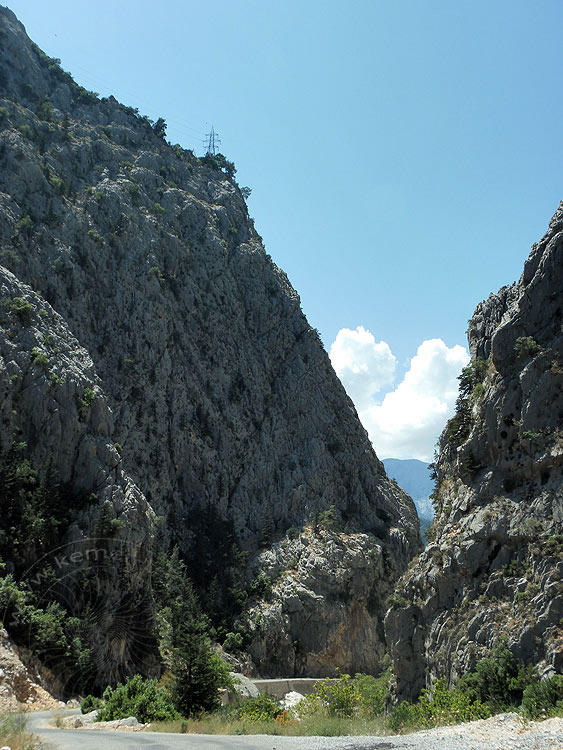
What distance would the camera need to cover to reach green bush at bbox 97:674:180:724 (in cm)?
1861

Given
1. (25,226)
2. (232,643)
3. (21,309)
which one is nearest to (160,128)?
(25,226)

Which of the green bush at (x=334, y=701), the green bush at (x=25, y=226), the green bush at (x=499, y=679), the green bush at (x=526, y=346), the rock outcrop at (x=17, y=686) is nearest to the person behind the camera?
the green bush at (x=334, y=701)

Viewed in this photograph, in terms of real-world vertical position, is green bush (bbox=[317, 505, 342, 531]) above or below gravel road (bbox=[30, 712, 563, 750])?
above

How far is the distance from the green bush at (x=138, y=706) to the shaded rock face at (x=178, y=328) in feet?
96.6

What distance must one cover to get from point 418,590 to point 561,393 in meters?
14.0

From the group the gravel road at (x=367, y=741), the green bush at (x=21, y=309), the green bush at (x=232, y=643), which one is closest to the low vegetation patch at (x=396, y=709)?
the gravel road at (x=367, y=741)

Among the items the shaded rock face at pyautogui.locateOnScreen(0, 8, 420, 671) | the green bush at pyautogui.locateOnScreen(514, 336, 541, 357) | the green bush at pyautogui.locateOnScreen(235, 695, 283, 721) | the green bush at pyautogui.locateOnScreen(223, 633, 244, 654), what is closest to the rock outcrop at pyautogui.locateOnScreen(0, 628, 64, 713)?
the green bush at pyautogui.locateOnScreen(235, 695, 283, 721)

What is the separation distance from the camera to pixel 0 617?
28984 mm

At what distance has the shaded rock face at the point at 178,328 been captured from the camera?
59969 millimetres

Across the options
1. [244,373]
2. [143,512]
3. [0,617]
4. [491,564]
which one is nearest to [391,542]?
[244,373]

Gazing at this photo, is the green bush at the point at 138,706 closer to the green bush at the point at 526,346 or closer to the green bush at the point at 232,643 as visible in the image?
the green bush at the point at 526,346

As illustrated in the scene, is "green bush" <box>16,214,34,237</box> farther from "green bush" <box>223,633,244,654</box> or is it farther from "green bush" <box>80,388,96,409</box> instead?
"green bush" <box>223,633,244,654</box>

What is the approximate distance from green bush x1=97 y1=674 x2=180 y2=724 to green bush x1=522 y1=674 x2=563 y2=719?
11.9 meters

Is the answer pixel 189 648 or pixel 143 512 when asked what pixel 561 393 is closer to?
pixel 189 648
